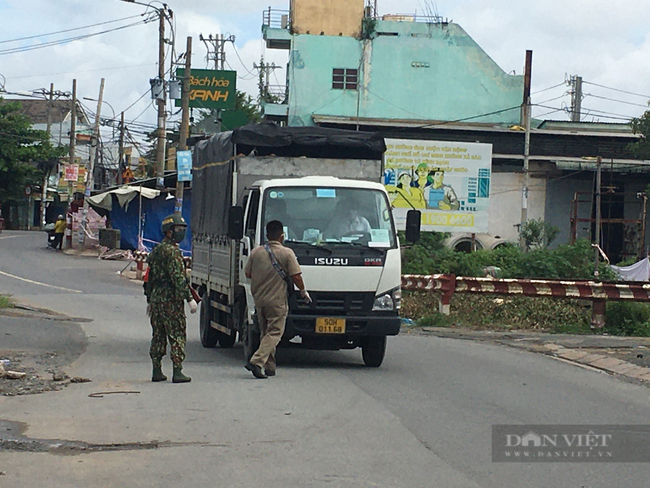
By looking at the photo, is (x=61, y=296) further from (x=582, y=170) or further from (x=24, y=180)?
(x=24, y=180)

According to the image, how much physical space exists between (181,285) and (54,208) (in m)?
73.8

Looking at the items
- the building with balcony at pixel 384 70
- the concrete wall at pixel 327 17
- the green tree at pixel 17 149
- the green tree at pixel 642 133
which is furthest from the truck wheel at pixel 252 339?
the green tree at pixel 17 149

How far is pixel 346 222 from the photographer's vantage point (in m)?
11.9

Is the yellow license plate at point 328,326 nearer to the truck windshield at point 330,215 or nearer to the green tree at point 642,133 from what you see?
the truck windshield at point 330,215

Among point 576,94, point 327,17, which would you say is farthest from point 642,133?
point 576,94

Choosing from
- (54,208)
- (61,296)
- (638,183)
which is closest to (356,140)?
(61,296)

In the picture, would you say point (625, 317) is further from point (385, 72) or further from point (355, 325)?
point (385, 72)

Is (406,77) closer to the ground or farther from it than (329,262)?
farther from it

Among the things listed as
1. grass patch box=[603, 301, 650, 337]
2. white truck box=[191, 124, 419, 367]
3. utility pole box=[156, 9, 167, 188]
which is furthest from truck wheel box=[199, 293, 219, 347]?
utility pole box=[156, 9, 167, 188]

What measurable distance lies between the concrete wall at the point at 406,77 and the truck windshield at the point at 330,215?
1562 inches

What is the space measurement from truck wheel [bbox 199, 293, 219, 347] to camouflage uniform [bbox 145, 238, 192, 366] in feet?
12.7

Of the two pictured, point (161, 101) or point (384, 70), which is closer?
point (161, 101)

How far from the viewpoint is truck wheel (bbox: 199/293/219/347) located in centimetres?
1453

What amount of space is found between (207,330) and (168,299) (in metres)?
4.09
